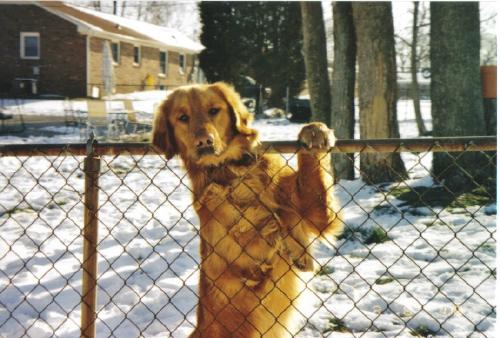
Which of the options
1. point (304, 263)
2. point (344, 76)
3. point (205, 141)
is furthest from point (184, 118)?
point (344, 76)

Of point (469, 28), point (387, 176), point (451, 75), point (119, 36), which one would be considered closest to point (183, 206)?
point (387, 176)

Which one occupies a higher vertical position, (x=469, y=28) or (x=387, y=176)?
(x=469, y=28)

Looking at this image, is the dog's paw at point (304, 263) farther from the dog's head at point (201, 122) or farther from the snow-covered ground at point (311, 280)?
the dog's head at point (201, 122)

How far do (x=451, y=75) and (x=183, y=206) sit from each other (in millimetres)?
4262

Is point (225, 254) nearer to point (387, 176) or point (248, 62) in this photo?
point (387, 176)

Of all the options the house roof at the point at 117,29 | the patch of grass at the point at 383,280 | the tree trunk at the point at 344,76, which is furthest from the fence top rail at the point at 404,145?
the house roof at the point at 117,29

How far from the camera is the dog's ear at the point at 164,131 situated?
3.67 m

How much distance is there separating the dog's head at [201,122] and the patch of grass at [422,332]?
1.77m

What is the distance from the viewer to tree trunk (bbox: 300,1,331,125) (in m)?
9.73

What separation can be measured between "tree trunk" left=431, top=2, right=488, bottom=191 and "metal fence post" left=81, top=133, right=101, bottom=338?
225 inches

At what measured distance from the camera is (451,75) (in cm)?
789

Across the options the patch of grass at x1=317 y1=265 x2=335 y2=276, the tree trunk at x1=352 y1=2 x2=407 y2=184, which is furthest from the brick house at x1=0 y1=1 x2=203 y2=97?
the patch of grass at x1=317 y1=265 x2=335 y2=276

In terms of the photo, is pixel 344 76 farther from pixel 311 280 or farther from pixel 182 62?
pixel 182 62

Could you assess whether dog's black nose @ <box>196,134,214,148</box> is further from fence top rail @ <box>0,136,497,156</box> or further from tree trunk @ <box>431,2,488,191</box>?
tree trunk @ <box>431,2,488,191</box>
